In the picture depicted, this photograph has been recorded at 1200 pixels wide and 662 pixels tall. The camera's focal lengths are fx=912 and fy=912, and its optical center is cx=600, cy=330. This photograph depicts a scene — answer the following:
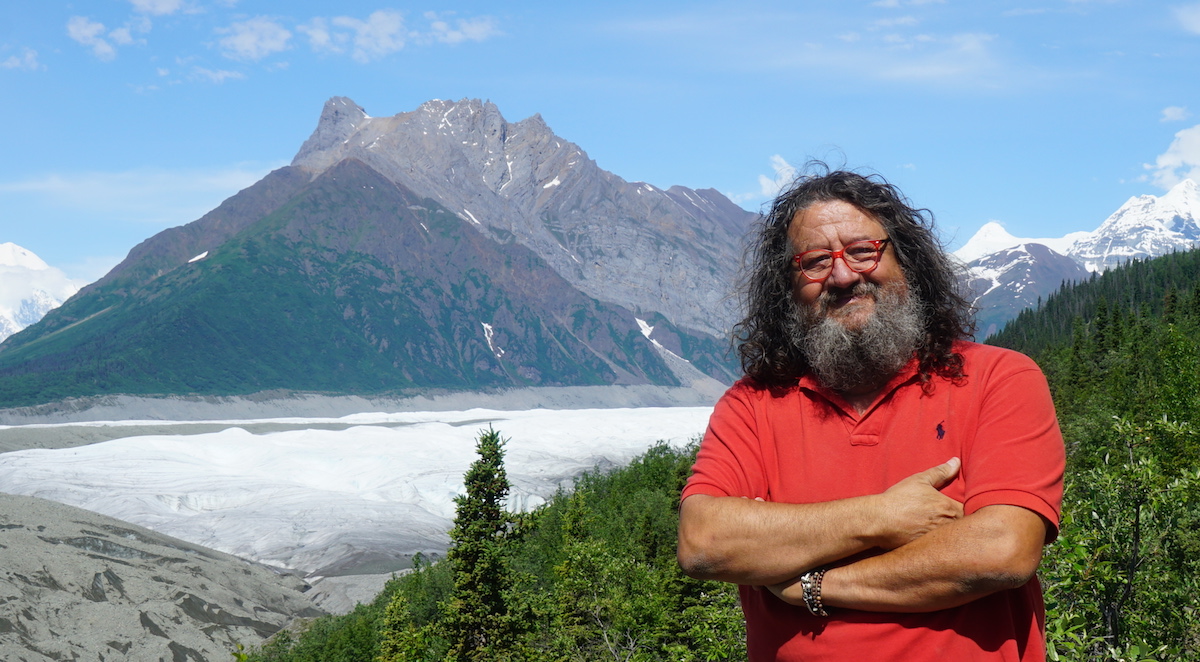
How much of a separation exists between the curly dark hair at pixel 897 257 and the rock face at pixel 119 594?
39.3m

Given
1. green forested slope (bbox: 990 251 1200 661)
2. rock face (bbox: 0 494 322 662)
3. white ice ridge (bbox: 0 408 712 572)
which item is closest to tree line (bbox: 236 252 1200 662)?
green forested slope (bbox: 990 251 1200 661)

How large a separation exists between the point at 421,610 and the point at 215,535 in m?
28.6

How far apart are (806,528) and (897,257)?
1.13 m

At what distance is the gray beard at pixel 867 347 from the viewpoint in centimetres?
310

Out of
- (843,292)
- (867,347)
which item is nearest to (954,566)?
(867,347)

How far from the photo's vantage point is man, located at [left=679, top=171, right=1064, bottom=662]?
2684 mm

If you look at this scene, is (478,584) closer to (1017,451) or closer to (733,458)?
(733,458)

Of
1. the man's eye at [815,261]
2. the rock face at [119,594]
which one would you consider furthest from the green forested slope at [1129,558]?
the rock face at [119,594]

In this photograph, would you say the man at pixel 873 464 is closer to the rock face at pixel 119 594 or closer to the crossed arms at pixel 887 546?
the crossed arms at pixel 887 546

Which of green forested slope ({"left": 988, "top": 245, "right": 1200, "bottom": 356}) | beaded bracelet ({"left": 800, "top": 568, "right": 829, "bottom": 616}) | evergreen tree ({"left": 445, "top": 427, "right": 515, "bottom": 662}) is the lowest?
evergreen tree ({"left": 445, "top": 427, "right": 515, "bottom": 662})

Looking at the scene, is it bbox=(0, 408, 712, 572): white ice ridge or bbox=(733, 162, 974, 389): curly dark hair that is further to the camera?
bbox=(0, 408, 712, 572): white ice ridge

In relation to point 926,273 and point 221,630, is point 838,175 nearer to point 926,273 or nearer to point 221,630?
point 926,273

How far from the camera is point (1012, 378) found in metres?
2.87

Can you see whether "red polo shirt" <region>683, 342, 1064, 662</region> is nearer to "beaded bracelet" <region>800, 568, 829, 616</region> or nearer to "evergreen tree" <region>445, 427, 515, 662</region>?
"beaded bracelet" <region>800, 568, 829, 616</region>
